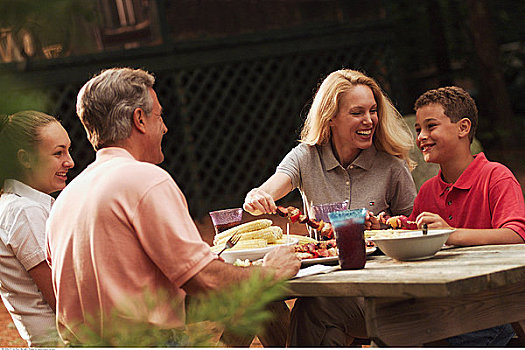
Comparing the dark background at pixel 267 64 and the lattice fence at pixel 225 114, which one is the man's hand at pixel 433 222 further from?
the lattice fence at pixel 225 114

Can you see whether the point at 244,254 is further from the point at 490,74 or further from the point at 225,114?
the point at 490,74

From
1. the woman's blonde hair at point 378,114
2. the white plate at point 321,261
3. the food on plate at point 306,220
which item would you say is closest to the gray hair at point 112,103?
the white plate at point 321,261

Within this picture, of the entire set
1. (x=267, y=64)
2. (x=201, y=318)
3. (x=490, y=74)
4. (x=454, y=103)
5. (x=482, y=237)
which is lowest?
(x=490, y=74)

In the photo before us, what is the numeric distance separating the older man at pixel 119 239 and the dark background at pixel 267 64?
478cm

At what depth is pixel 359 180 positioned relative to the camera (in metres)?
3.40

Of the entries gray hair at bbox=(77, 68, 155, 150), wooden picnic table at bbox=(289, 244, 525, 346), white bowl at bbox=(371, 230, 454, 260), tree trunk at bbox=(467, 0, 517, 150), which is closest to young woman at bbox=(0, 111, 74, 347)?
gray hair at bbox=(77, 68, 155, 150)

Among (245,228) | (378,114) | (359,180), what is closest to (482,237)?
(245,228)

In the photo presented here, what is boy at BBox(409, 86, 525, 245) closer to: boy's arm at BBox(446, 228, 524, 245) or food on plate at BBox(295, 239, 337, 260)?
boy's arm at BBox(446, 228, 524, 245)

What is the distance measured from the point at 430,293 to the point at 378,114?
6.02 feet

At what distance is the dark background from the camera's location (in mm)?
8820

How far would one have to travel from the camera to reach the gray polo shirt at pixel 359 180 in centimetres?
336

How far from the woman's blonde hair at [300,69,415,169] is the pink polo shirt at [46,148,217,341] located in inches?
66.8

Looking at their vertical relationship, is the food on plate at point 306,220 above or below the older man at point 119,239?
below

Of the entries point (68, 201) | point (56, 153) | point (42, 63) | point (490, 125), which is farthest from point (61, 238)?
point (490, 125)
